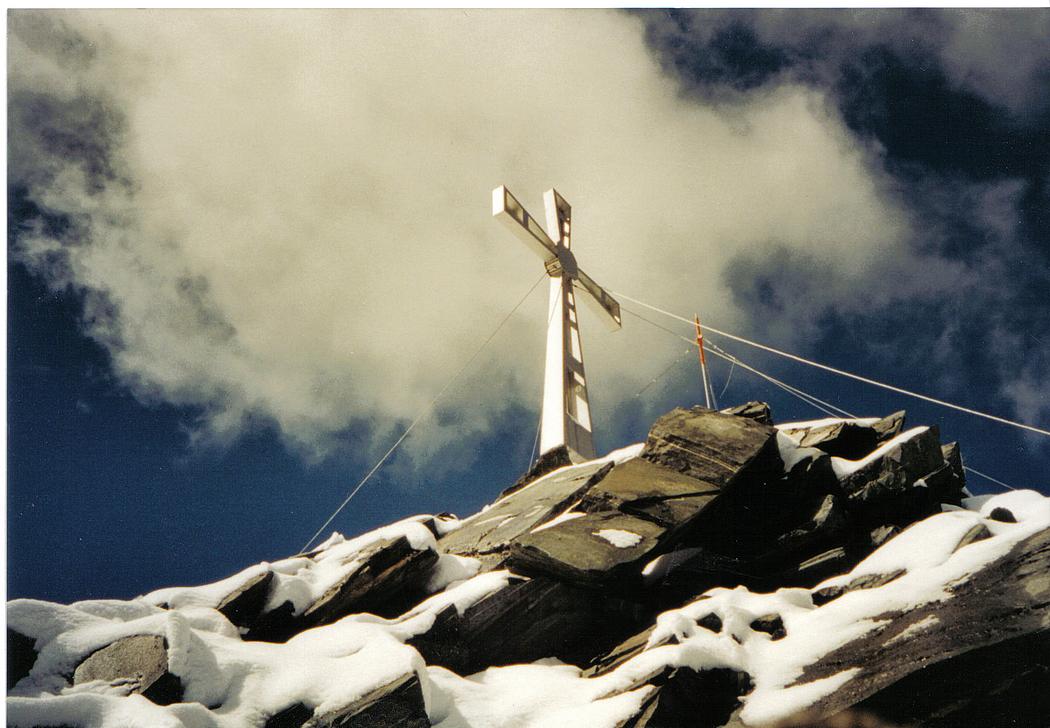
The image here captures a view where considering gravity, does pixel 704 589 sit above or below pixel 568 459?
below

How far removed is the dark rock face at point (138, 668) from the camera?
4969 millimetres

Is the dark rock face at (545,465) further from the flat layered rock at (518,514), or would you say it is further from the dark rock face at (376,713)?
the dark rock face at (376,713)

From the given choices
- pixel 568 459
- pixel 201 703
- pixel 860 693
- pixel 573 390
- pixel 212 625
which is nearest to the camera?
pixel 860 693

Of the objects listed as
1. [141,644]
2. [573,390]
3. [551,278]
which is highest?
[551,278]

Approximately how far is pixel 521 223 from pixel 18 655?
12613mm

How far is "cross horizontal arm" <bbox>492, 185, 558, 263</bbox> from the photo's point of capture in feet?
49.7

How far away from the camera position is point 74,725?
13.9ft

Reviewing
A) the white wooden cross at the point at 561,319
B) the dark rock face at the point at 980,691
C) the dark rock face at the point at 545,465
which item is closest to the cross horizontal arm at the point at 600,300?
the white wooden cross at the point at 561,319

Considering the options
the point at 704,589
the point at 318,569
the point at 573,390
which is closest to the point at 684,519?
the point at 704,589

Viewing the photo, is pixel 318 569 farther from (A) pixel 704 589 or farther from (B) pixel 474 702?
(A) pixel 704 589

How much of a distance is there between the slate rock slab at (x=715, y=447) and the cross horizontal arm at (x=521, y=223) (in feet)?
25.0

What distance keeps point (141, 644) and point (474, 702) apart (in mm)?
2831

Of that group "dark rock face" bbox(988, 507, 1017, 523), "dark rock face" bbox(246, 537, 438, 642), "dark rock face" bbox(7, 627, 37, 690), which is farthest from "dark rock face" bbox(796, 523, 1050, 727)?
"dark rock face" bbox(7, 627, 37, 690)

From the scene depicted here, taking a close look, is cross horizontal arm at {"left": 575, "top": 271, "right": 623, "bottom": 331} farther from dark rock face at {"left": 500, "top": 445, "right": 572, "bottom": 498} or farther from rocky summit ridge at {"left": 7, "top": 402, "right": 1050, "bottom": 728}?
rocky summit ridge at {"left": 7, "top": 402, "right": 1050, "bottom": 728}
